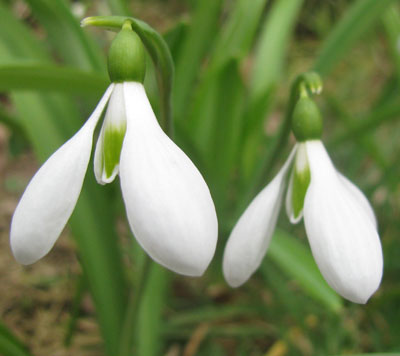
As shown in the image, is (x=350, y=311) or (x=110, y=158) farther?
(x=350, y=311)

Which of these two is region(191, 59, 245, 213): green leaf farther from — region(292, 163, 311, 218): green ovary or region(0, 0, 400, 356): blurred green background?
region(292, 163, 311, 218): green ovary

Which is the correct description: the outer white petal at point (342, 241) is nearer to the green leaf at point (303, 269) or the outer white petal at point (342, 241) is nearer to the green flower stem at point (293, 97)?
the green flower stem at point (293, 97)

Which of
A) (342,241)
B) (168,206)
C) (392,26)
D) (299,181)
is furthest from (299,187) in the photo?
(392,26)

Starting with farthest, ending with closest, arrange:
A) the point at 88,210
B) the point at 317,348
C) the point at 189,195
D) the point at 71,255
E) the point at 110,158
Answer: the point at 71,255, the point at 317,348, the point at 88,210, the point at 110,158, the point at 189,195

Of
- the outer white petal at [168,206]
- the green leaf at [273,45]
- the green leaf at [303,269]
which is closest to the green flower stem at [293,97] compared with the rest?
the green leaf at [303,269]

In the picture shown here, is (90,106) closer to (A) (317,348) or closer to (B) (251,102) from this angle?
(B) (251,102)

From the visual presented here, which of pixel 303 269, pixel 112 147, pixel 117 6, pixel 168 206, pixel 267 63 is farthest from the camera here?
pixel 267 63

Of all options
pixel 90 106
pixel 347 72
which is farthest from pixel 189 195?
pixel 347 72

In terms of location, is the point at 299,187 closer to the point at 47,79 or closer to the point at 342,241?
the point at 342,241
